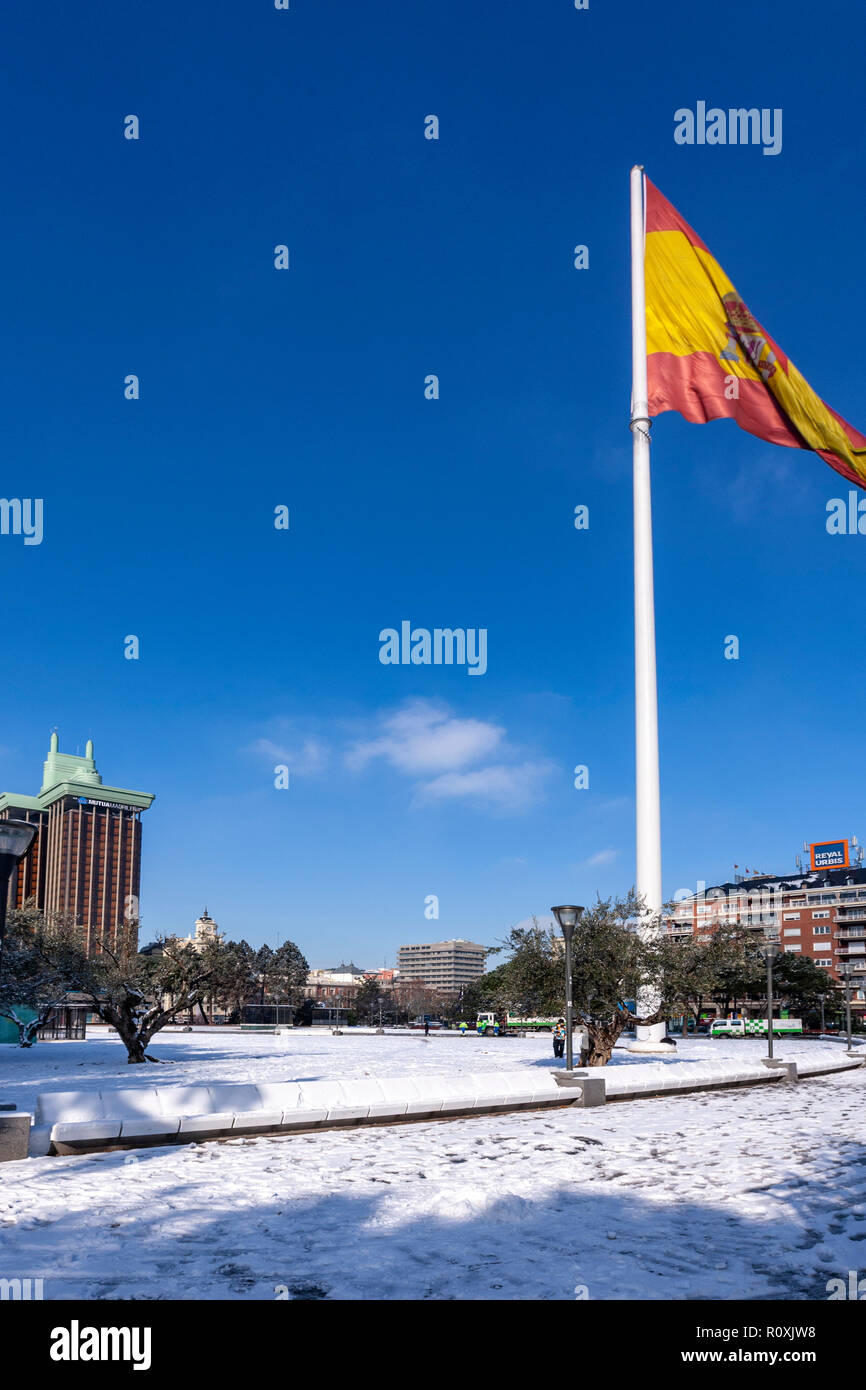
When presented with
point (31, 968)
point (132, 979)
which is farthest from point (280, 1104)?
point (31, 968)

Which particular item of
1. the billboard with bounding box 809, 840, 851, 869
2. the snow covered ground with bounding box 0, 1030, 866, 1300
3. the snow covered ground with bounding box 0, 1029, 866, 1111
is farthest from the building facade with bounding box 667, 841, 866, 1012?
the snow covered ground with bounding box 0, 1030, 866, 1300

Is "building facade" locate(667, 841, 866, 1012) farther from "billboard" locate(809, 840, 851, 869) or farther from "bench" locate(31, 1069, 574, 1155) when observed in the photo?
"bench" locate(31, 1069, 574, 1155)

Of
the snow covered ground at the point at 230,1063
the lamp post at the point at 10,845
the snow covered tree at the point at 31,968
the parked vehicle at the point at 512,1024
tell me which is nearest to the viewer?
the lamp post at the point at 10,845

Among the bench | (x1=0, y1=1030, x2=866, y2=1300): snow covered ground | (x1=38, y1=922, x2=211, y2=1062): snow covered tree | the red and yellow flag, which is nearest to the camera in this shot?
(x1=0, y1=1030, x2=866, y2=1300): snow covered ground

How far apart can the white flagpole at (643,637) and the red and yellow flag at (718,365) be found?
1038 millimetres

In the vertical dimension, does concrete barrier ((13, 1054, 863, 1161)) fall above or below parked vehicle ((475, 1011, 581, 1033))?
above

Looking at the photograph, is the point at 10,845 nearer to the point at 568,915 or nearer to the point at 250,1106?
the point at 250,1106

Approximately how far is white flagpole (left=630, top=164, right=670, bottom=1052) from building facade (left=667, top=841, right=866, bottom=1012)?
9412 cm

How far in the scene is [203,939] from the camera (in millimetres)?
39625

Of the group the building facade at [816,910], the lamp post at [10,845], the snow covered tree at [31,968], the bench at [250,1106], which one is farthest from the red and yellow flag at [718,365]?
the building facade at [816,910]

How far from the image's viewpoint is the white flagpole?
3316 centimetres

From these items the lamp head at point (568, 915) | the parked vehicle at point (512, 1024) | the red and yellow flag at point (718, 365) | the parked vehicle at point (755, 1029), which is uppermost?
the red and yellow flag at point (718, 365)

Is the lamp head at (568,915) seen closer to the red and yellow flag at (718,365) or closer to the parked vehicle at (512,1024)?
the red and yellow flag at (718,365)

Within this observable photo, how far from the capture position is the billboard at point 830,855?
465 ft
